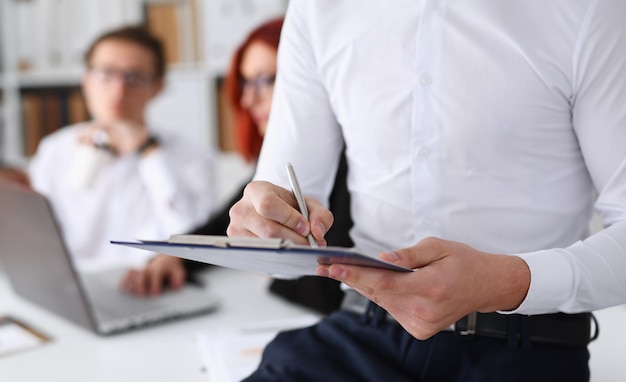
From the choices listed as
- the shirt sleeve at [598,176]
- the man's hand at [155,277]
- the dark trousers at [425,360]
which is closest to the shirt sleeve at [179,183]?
the man's hand at [155,277]

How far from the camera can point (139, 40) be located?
8.43 feet

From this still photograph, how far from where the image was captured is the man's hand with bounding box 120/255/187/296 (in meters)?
1.40

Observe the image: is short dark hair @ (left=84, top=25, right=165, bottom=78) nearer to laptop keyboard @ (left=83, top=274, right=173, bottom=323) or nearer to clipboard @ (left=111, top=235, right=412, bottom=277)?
laptop keyboard @ (left=83, top=274, right=173, bottom=323)

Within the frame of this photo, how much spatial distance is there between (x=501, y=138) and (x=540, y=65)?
103 millimetres

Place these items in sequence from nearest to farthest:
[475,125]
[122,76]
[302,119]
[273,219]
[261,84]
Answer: [273,219], [475,125], [302,119], [261,84], [122,76]

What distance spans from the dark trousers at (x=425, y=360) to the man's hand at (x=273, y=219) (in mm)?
185

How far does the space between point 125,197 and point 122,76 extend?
0.43 meters

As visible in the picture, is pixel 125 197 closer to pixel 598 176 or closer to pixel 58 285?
pixel 58 285

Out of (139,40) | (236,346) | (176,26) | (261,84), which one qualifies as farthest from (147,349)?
(176,26)

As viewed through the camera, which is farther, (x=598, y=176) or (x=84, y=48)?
(x=84, y=48)

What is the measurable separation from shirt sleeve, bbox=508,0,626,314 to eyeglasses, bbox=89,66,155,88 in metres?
1.88

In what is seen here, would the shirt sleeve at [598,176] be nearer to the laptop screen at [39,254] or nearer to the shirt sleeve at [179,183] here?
the laptop screen at [39,254]

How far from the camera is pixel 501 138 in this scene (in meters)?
0.93

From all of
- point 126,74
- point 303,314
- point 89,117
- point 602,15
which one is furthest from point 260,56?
point 89,117
